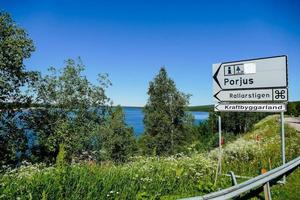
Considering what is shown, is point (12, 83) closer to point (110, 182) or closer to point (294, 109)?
point (110, 182)

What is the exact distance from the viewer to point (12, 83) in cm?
1986

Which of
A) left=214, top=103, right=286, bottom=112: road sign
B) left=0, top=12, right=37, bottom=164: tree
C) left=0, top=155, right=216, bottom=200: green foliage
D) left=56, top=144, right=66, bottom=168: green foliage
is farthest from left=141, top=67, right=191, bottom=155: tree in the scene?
left=56, top=144, right=66, bottom=168: green foliage

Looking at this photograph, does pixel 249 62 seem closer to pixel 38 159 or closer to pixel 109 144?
pixel 38 159

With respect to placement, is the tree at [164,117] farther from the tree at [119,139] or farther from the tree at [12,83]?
the tree at [12,83]

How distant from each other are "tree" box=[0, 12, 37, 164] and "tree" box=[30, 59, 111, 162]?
2177 millimetres

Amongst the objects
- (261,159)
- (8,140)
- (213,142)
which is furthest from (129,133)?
(261,159)

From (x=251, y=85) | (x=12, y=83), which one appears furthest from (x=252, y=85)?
(x=12, y=83)

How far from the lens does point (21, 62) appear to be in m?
19.3

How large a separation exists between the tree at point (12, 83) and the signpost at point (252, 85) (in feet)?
43.7

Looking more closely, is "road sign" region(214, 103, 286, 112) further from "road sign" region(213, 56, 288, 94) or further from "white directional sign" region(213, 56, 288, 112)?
"road sign" region(213, 56, 288, 94)

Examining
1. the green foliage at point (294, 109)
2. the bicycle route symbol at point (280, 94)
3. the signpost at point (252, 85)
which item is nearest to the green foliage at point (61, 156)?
the signpost at point (252, 85)

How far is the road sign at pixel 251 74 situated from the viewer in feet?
27.0

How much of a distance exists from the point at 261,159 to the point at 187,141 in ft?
126

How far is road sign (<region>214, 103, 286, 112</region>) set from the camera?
27.5ft
